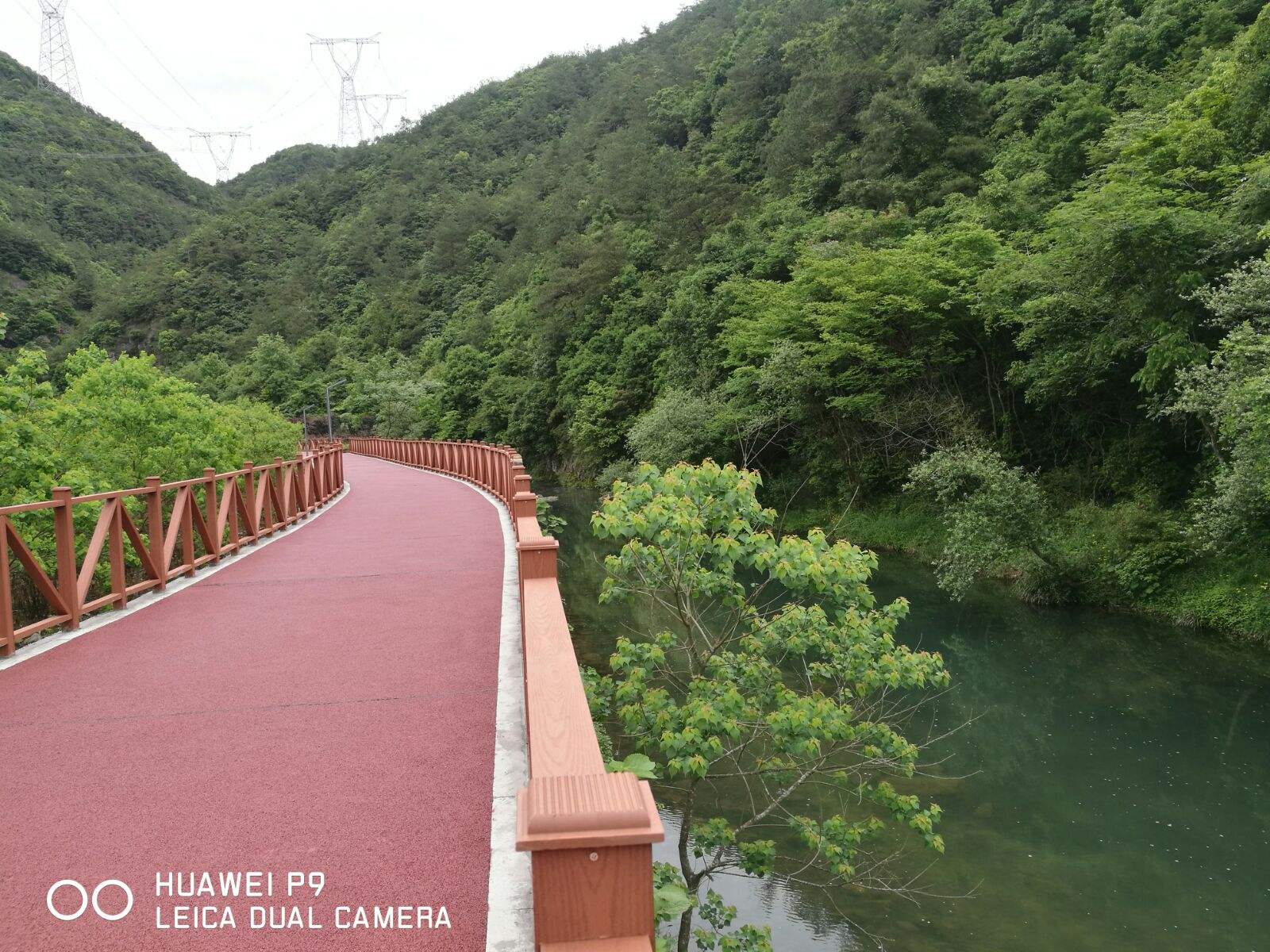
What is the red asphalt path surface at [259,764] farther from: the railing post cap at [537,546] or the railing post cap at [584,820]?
the railing post cap at [584,820]

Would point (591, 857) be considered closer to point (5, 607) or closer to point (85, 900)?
point (85, 900)

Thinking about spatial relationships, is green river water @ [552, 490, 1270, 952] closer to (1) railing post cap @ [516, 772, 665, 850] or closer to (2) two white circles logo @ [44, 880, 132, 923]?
(2) two white circles logo @ [44, 880, 132, 923]

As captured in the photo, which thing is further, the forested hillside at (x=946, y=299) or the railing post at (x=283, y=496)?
the forested hillside at (x=946, y=299)

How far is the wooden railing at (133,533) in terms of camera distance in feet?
19.4

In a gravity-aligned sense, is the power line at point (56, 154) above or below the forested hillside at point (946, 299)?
above

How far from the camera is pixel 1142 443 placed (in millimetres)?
18344

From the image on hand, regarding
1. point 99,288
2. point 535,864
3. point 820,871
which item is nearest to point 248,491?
point 820,871

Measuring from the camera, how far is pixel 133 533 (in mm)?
7223

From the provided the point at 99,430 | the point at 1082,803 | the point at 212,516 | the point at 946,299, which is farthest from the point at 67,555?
the point at 946,299

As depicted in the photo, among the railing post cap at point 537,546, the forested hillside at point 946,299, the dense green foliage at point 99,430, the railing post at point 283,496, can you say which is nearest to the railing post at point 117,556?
the railing post cap at point 537,546

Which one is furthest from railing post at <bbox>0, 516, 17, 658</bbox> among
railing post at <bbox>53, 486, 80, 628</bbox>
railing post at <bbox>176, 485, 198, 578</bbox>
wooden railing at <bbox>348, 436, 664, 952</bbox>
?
wooden railing at <bbox>348, 436, 664, 952</bbox>

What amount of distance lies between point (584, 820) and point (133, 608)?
22.3 feet

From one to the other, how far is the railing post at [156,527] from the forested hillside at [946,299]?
1262 cm

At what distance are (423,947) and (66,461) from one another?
14.4 metres
